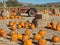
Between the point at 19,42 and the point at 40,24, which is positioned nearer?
the point at 19,42

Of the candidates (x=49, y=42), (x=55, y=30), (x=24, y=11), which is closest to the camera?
(x=49, y=42)

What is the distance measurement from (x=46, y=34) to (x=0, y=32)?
1.88 meters

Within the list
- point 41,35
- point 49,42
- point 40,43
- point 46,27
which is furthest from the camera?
point 46,27

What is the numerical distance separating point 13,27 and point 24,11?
1413cm

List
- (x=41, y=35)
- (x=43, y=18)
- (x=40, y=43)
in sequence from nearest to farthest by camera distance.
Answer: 1. (x=40, y=43)
2. (x=41, y=35)
3. (x=43, y=18)

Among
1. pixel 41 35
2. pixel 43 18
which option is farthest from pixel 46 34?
pixel 43 18

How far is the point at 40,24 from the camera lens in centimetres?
1048

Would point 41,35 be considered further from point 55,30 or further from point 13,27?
point 13,27

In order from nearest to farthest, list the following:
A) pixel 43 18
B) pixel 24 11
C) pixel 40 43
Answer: pixel 40 43 < pixel 43 18 < pixel 24 11

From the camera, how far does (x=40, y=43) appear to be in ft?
22.0

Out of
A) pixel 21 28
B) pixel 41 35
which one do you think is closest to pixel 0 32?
pixel 41 35

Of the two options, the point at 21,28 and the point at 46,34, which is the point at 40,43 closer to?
the point at 46,34

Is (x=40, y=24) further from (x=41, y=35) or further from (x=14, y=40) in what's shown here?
(x=14, y=40)

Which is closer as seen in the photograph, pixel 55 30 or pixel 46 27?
pixel 55 30
